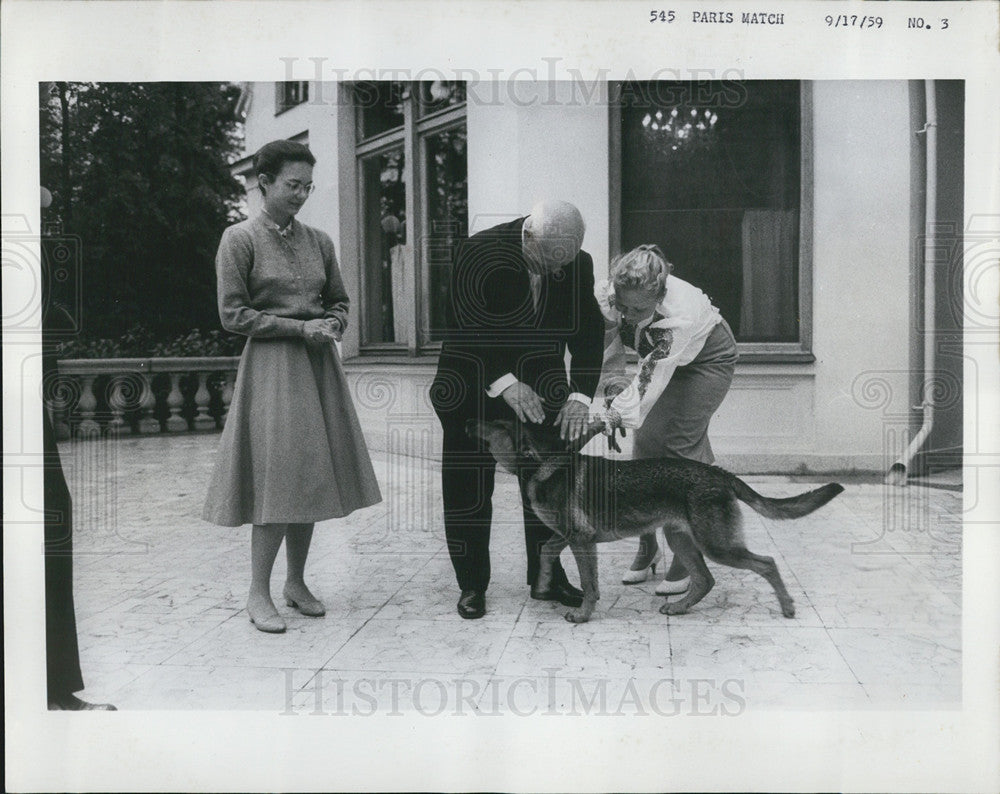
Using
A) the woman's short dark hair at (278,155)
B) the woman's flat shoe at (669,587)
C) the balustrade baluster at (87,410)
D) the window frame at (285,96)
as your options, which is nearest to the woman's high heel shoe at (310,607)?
the balustrade baluster at (87,410)

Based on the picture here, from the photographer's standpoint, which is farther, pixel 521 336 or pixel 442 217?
pixel 442 217

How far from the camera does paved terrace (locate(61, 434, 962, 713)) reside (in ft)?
7.65

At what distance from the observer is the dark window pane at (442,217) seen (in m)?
2.68

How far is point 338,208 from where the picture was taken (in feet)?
9.11

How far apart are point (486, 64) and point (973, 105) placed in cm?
160

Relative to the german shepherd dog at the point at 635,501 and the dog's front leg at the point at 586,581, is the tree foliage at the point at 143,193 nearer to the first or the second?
the german shepherd dog at the point at 635,501

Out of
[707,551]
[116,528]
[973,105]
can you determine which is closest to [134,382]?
[116,528]

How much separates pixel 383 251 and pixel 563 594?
1474mm

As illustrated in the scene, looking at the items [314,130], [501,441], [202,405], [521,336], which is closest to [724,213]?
[521,336]

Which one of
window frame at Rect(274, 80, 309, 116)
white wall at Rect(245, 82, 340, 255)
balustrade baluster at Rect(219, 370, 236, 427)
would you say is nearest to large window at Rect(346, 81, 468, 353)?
white wall at Rect(245, 82, 340, 255)

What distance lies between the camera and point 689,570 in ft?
8.43

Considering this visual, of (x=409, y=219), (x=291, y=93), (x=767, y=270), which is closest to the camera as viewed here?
(x=291, y=93)

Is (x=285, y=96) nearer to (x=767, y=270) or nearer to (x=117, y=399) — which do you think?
(x=117, y=399)

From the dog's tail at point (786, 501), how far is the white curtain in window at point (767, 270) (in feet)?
1.91
